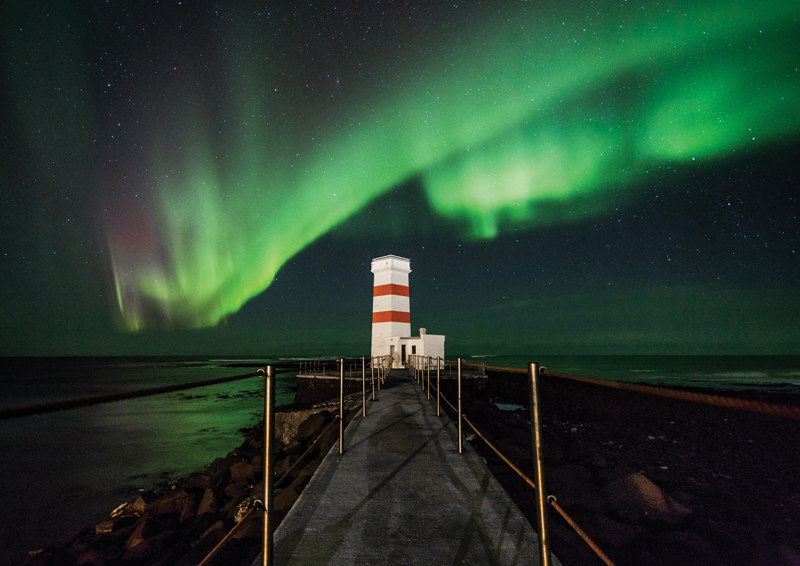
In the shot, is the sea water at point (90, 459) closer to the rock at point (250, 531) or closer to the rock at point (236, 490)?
the rock at point (250, 531)

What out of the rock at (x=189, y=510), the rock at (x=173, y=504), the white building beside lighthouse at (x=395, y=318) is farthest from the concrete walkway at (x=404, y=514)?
the white building beside lighthouse at (x=395, y=318)

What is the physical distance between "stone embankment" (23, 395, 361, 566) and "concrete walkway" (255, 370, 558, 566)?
45 cm

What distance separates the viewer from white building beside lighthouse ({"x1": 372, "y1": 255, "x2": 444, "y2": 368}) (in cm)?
1909

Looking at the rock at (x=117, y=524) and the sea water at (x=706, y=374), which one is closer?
the rock at (x=117, y=524)

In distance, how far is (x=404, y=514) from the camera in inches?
122

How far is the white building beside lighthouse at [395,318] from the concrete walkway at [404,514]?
14018 mm

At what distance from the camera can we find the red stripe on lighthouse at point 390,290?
19094mm

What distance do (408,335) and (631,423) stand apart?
31.2 ft

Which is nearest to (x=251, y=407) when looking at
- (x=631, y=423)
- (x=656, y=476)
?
(x=631, y=423)

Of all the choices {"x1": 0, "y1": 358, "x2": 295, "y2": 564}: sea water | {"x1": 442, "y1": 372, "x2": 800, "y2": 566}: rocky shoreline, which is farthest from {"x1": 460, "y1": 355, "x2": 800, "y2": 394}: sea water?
{"x1": 0, "y1": 358, "x2": 295, "y2": 564}: sea water

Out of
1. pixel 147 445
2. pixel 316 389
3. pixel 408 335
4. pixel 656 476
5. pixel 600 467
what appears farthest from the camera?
pixel 408 335

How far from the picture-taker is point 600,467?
665 centimetres

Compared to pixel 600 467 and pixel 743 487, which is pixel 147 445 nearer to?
pixel 600 467

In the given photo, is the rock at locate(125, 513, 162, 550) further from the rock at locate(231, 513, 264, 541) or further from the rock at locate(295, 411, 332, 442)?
the rock at locate(295, 411, 332, 442)
